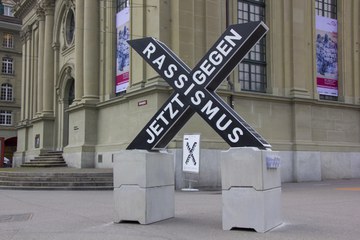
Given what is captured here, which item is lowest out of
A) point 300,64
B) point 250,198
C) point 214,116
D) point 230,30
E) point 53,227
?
point 53,227

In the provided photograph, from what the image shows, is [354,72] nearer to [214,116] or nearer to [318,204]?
[318,204]

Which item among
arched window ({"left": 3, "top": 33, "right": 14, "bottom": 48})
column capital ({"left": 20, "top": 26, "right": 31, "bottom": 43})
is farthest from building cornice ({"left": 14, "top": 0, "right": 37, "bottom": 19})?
arched window ({"left": 3, "top": 33, "right": 14, "bottom": 48})

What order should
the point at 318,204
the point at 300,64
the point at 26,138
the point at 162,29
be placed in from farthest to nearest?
the point at 26,138, the point at 300,64, the point at 162,29, the point at 318,204

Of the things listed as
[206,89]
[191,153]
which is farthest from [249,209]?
[191,153]

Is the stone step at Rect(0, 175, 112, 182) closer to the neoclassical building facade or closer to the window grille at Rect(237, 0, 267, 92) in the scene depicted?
the neoclassical building facade

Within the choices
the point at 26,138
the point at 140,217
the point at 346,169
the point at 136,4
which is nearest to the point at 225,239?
the point at 140,217

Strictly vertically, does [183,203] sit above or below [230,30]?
below

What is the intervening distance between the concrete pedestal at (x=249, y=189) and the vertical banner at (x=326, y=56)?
A: 17.6 metres

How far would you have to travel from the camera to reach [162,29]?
19.7m

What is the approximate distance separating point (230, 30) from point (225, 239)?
369cm

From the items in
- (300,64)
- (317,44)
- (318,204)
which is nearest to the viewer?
(318,204)

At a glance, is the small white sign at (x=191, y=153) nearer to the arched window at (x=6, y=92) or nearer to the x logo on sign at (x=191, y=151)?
the x logo on sign at (x=191, y=151)

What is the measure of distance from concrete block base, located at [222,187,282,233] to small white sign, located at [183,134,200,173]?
8989 millimetres

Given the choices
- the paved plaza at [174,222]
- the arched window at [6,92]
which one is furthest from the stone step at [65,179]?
the arched window at [6,92]
